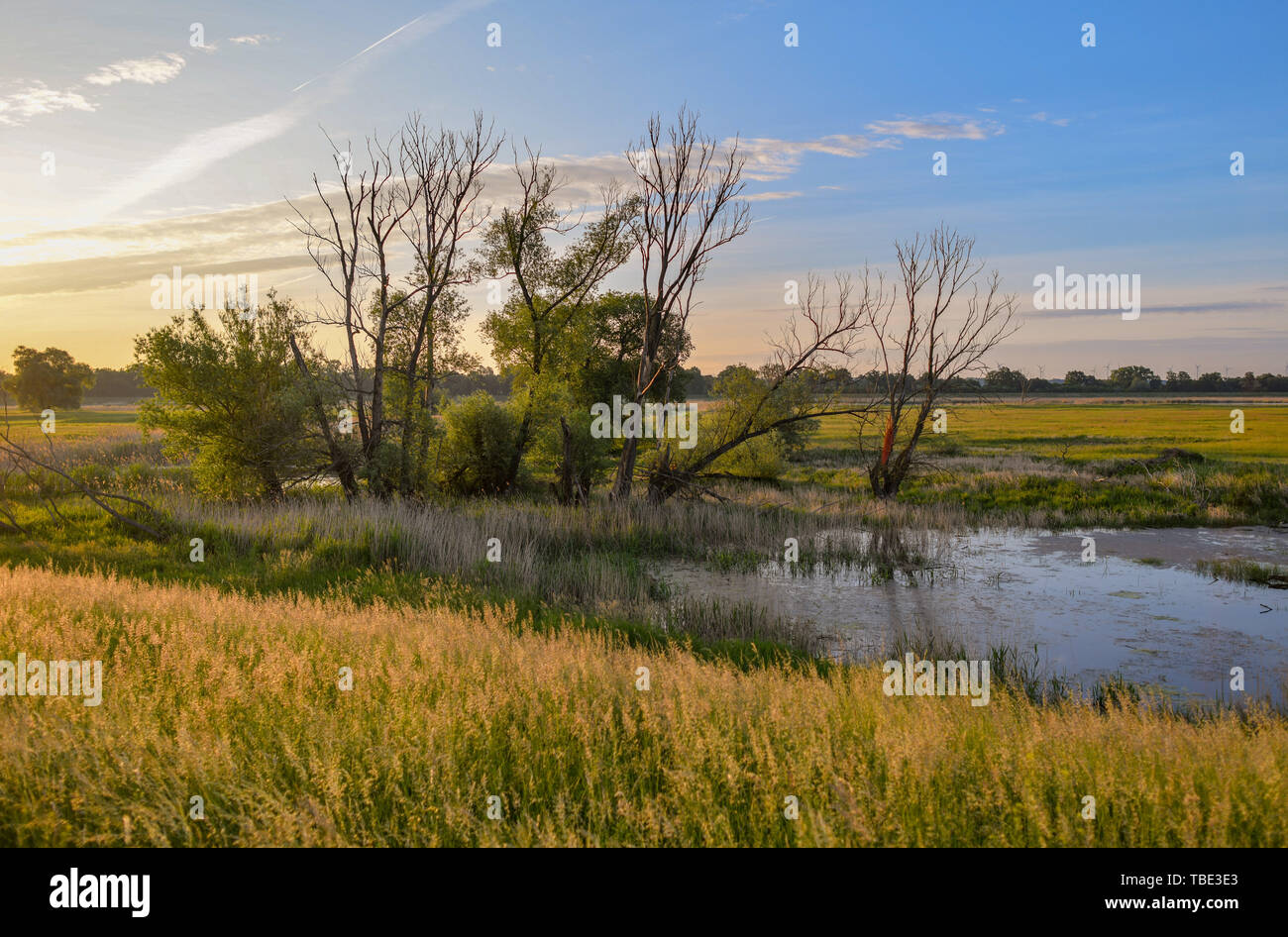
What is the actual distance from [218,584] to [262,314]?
1229cm

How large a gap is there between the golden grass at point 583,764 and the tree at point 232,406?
49.9 feet

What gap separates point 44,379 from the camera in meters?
90.1

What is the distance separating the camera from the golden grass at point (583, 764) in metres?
4.67

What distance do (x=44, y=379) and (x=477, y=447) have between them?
304 feet

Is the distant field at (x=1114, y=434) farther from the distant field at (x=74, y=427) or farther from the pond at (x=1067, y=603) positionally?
the distant field at (x=74, y=427)

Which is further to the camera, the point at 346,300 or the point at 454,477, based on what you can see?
the point at 454,477

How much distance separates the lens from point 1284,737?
6125 millimetres

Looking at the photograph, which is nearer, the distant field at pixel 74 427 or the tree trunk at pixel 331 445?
the tree trunk at pixel 331 445

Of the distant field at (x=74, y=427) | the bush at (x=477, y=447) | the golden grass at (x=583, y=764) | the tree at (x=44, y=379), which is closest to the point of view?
the golden grass at (x=583, y=764)

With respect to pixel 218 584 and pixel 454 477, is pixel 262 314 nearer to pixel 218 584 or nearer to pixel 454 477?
pixel 454 477

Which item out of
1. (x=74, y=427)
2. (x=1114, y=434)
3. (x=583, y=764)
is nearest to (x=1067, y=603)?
(x=583, y=764)

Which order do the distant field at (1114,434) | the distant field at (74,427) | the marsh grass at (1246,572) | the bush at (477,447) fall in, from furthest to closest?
the distant field at (74,427) < the distant field at (1114,434) < the bush at (477,447) < the marsh grass at (1246,572)

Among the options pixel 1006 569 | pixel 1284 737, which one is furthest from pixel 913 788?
pixel 1006 569

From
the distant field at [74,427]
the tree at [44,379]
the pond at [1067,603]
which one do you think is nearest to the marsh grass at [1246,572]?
the pond at [1067,603]
